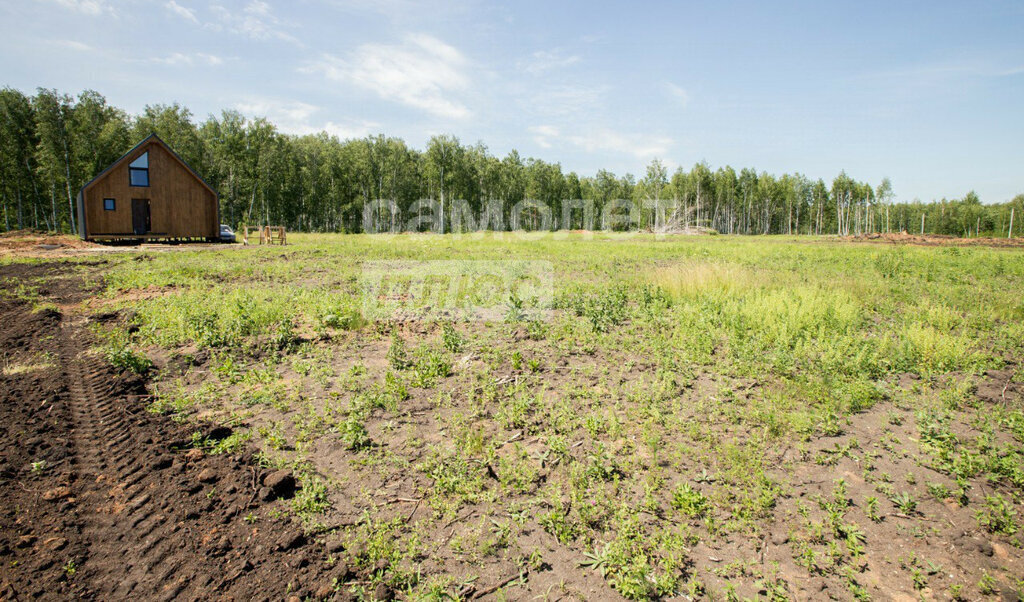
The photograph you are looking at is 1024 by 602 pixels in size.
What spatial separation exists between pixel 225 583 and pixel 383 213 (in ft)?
195

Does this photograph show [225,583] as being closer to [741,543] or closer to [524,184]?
[741,543]

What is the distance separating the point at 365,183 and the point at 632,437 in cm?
5983

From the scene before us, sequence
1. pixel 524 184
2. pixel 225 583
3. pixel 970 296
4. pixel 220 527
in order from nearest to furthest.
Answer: pixel 225 583 → pixel 220 527 → pixel 970 296 → pixel 524 184

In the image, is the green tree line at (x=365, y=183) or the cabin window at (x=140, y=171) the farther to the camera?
the green tree line at (x=365, y=183)

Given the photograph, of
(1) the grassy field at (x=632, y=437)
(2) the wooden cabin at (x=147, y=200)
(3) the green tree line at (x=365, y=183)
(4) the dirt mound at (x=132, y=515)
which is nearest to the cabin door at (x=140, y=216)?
(2) the wooden cabin at (x=147, y=200)

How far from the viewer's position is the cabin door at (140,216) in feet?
94.5

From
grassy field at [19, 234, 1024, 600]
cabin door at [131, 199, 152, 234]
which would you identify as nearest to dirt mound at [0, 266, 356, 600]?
grassy field at [19, 234, 1024, 600]

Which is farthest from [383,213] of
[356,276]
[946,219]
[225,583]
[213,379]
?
[946,219]

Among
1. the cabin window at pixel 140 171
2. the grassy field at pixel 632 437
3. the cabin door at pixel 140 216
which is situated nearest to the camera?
the grassy field at pixel 632 437

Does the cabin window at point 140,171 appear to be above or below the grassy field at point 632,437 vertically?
above

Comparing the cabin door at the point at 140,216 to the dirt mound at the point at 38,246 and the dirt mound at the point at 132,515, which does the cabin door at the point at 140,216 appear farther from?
the dirt mound at the point at 132,515

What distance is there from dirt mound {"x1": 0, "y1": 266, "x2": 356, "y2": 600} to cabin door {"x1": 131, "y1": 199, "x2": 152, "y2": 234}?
29820 mm

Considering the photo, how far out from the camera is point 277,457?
14.7 ft

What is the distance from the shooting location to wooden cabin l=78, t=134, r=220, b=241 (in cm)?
2766
